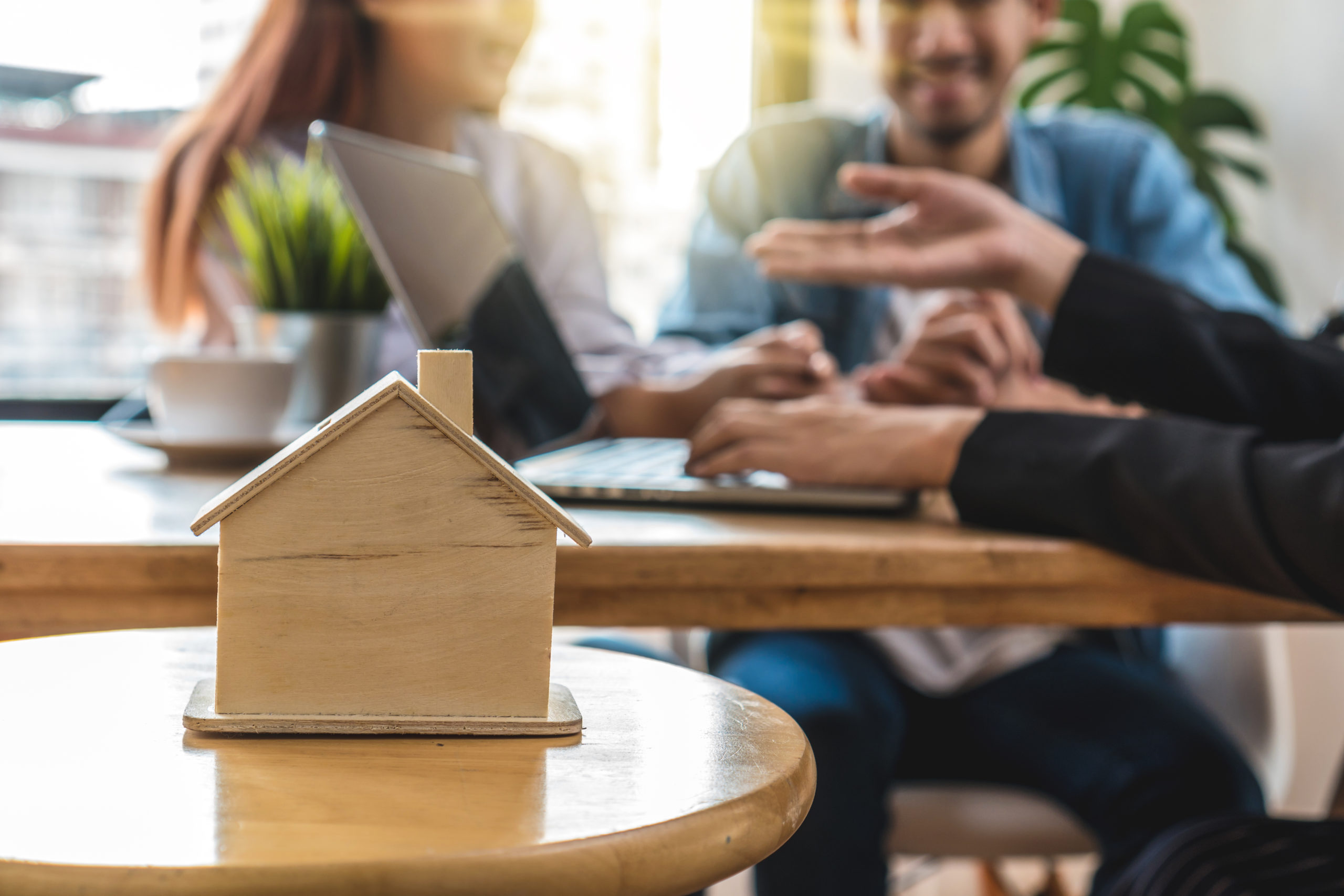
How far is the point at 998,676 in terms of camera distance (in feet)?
3.71

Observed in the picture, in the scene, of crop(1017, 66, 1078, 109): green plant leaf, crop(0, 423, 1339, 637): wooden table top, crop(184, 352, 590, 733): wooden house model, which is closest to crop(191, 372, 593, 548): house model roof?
crop(184, 352, 590, 733): wooden house model

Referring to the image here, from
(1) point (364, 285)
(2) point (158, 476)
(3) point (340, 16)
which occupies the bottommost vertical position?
(2) point (158, 476)

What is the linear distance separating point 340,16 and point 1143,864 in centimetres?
141

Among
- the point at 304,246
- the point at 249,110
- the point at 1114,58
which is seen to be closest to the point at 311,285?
the point at 304,246

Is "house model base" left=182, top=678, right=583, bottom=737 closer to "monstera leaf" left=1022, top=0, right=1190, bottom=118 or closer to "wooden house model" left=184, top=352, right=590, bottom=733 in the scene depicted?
"wooden house model" left=184, top=352, right=590, bottom=733

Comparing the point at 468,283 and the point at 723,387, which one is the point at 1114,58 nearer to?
the point at 723,387

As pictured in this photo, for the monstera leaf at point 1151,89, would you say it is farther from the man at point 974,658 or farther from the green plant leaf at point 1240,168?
the man at point 974,658

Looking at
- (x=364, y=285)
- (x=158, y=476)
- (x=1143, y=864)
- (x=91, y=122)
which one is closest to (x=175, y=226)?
(x=364, y=285)

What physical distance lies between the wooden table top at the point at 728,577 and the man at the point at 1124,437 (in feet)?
0.11

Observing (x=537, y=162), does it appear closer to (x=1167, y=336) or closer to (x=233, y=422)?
(x=233, y=422)

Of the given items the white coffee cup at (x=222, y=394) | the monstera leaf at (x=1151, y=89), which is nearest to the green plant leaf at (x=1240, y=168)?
the monstera leaf at (x=1151, y=89)

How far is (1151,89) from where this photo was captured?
2561 mm

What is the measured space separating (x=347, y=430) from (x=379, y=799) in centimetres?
10

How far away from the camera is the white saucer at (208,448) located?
2.76 ft
